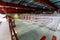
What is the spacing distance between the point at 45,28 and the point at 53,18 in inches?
21.7

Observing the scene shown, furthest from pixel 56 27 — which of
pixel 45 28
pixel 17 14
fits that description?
pixel 17 14

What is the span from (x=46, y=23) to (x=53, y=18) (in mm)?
344

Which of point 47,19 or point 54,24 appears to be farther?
point 47,19

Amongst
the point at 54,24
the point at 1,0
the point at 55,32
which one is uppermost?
the point at 1,0

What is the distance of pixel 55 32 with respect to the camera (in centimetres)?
320

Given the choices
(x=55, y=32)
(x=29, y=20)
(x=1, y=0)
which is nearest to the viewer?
(x=1, y=0)

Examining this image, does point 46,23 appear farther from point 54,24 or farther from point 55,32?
point 55,32

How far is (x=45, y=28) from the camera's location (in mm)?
3623

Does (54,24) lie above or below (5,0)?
below

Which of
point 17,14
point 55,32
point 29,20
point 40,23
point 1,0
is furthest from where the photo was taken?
point 17,14

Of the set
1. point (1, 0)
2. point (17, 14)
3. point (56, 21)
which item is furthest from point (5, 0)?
point (17, 14)

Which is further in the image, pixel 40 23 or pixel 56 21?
pixel 40 23

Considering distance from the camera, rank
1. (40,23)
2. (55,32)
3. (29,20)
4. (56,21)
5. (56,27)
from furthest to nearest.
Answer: (29,20)
(40,23)
(56,21)
(56,27)
(55,32)

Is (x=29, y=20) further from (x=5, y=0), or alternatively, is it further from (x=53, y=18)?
(x=5, y=0)
